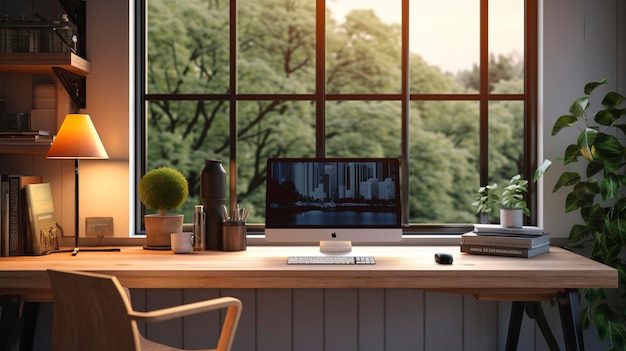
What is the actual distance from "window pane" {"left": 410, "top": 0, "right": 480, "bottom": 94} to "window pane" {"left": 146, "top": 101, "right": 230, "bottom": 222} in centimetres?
327

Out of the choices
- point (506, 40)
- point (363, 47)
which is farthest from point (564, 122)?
point (506, 40)

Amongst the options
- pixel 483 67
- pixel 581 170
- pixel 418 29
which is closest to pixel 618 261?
pixel 581 170

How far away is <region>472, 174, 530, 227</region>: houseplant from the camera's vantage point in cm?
286

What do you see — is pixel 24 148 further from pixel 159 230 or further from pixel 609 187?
pixel 609 187

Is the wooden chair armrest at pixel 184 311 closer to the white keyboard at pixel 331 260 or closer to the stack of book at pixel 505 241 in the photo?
the white keyboard at pixel 331 260

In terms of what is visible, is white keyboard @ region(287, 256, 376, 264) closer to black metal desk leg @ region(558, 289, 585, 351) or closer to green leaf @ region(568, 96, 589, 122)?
black metal desk leg @ region(558, 289, 585, 351)

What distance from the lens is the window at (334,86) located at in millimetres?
10078

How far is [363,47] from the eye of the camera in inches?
412

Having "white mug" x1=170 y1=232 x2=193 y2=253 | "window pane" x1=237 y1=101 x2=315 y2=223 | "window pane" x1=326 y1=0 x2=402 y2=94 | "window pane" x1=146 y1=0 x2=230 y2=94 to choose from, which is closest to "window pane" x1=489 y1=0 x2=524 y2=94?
"window pane" x1=326 y1=0 x2=402 y2=94

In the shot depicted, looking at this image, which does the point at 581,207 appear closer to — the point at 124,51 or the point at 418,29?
the point at 124,51

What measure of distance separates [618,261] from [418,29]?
319 inches

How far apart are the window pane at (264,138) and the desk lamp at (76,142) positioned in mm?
7018

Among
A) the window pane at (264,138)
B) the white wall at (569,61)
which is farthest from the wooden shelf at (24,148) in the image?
the window pane at (264,138)

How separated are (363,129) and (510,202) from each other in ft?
24.2
